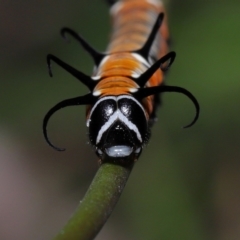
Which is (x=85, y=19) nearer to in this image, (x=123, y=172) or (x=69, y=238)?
(x=123, y=172)

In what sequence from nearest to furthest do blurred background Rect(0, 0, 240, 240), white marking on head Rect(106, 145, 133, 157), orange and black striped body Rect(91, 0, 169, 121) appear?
white marking on head Rect(106, 145, 133, 157) < orange and black striped body Rect(91, 0, 169, 121) < blurred background Rect(0, 0, 240, 240)

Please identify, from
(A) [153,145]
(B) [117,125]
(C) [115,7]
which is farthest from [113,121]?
(C) [115,7]

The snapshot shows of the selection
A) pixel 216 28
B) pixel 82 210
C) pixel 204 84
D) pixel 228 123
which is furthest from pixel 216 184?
pixel 82 210

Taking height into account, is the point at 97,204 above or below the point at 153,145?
below

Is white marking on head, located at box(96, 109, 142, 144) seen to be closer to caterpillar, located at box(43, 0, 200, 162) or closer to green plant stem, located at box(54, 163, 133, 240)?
caterpillar, located at box(43, 0, 200, 162)

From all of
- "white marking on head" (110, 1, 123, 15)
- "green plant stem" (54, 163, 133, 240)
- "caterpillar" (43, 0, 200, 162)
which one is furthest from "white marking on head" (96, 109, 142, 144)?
"white marking on head" (110, 1, 123, 15)

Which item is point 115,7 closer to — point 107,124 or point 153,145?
point 153,145
